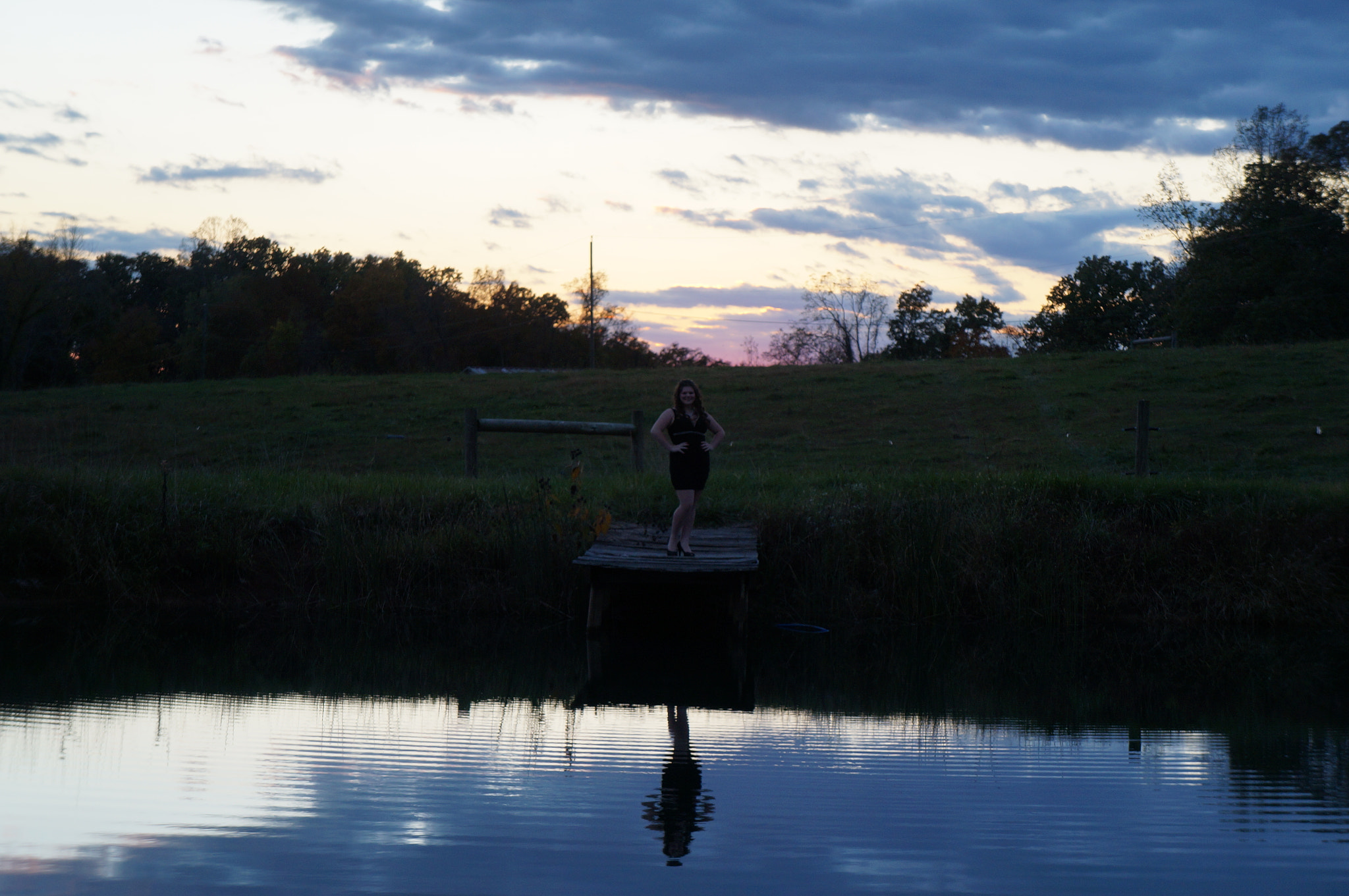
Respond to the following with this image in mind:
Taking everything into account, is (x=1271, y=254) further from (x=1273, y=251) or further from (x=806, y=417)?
(x=806, y=417)

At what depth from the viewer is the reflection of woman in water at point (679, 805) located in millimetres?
5211

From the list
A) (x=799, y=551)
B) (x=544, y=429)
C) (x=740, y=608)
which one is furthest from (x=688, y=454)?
(x=544, y=429)

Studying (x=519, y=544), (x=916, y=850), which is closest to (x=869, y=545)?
(x=519, y=544)

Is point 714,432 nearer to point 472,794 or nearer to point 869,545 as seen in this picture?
point 869,545

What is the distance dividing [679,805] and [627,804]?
280mm

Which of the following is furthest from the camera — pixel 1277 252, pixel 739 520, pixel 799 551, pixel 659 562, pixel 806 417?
pixel 1277 252

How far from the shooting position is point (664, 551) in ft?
33.3

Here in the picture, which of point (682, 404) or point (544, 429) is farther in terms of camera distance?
point (544, 429)

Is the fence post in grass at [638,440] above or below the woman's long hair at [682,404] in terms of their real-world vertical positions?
below

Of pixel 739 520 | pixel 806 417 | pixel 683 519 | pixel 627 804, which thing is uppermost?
pixel 806 417

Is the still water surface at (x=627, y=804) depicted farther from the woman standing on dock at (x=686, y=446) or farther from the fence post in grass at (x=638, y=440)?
the fence post in grass at (x=638, y=440)

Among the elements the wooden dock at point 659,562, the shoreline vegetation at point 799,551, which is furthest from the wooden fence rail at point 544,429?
the wooden dock at point 659,562

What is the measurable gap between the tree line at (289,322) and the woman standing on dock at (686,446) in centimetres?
4981

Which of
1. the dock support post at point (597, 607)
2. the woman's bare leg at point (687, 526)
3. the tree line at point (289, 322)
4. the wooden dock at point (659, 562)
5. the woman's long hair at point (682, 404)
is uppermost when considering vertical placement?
the tree line at point (289, 322)
